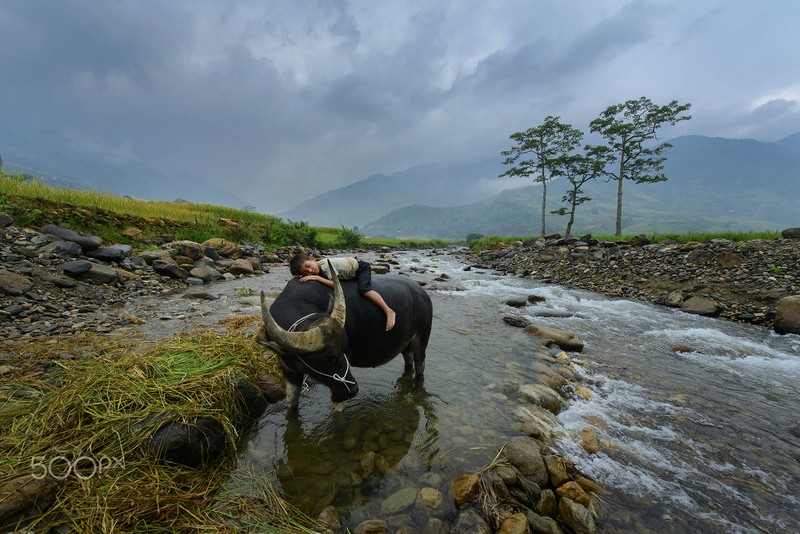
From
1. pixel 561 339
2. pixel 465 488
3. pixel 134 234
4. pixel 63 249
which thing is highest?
pixel 134 234

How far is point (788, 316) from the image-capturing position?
27.7 feet

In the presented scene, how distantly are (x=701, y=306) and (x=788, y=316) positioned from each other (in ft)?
6.85

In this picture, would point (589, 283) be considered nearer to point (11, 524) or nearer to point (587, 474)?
point (587, 474)

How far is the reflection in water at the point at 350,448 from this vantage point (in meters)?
3.31

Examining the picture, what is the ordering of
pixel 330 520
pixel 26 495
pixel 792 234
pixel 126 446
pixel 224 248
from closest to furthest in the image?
pixel 26 495 → pixel 330 520 → pixel 126 446 → pixel 792 234 → pixel 224 248

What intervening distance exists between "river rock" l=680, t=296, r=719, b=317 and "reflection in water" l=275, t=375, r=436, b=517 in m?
10.8

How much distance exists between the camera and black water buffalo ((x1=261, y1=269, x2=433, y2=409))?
340cm

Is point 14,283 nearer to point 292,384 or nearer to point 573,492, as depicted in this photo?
point 292,384

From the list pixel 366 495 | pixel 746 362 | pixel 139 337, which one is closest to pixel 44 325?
pixel 139 337

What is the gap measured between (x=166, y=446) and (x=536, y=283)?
55.7 feet

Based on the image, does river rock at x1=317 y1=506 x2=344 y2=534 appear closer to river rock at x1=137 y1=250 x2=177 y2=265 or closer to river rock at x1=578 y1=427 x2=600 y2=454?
river rock at x1=578 y1=427 x2=600 y2=454

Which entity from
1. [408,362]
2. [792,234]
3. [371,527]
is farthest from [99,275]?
[792,234]

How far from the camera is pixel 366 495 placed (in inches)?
129

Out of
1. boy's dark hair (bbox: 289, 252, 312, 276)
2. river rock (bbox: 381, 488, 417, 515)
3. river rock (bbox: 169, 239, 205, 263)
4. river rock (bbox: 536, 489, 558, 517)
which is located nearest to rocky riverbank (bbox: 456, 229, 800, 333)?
river rock (bbox: 536, 489, 558, 517)
